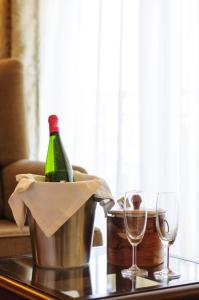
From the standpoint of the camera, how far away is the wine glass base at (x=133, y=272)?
45.4 inches

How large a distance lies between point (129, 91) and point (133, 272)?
1313 mm

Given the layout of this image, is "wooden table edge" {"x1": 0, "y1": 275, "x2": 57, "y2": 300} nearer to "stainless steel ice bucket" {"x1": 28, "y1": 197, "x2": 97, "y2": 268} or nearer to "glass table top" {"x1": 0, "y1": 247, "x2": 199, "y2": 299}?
"glass table top" {"x1": 0, "y1": 247, "x2": 199, "y2": 299}

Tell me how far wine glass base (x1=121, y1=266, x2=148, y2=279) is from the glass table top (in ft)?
0.04

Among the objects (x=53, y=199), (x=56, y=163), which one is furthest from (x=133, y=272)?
(x=56, y=163)

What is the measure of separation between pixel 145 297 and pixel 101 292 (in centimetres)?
8

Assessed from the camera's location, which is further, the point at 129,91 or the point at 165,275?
the point at 129,91

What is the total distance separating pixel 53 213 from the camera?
119 cm

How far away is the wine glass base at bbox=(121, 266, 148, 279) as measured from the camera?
1.15 meters

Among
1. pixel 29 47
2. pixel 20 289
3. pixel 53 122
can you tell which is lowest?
pixel 20 289

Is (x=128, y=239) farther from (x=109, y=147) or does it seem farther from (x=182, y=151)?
(x=109, y=147)

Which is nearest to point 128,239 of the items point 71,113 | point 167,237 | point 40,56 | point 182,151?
point 167,237

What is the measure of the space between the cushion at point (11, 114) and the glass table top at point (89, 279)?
0.91 meters

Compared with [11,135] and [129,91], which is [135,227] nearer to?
[11,135]

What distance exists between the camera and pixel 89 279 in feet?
3.70
